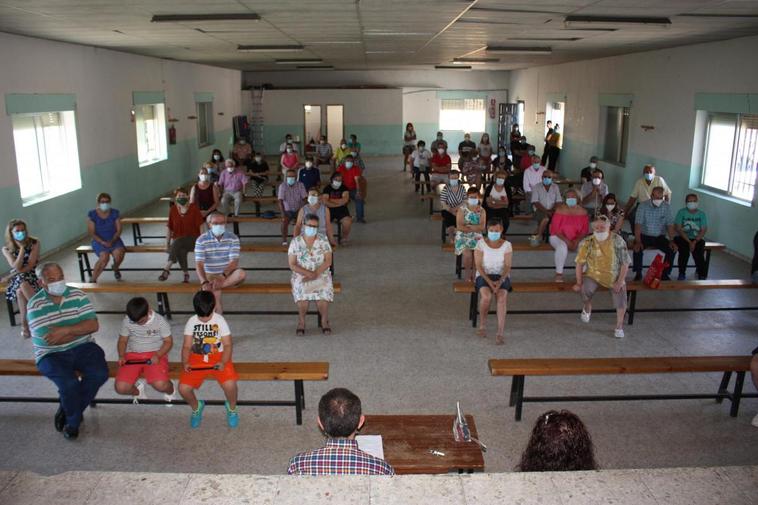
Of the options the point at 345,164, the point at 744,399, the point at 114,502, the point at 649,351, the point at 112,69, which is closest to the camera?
the point at 114,502

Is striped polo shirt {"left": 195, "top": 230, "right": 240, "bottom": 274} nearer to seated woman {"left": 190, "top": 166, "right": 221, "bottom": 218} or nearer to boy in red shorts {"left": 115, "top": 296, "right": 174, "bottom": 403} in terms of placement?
boy in red shorts {"left": 115, "top": 296, "right": 174, "bottom": 403}

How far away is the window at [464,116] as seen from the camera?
27.0m

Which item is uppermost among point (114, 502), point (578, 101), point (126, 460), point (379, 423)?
point (578, 101)

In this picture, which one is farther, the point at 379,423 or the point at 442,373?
the point at 442,373

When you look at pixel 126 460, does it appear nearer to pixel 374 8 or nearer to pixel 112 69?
pixel 374 8

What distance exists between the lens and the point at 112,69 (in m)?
12.8

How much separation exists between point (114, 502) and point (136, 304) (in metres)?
2.56

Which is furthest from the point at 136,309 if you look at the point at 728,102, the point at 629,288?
the point at 728,102

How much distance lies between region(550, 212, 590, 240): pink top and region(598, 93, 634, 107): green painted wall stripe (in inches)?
279

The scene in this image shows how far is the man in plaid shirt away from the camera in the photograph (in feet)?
9.62

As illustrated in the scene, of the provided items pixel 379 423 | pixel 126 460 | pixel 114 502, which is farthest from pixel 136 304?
pixel 114 502

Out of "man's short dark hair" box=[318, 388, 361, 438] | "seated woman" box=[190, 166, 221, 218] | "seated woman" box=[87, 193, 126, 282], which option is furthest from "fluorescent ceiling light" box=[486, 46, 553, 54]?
"man's short dark hair" box=[318, 388, 361, 438]

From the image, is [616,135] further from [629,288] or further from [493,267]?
[493,267]

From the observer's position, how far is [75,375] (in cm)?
491
